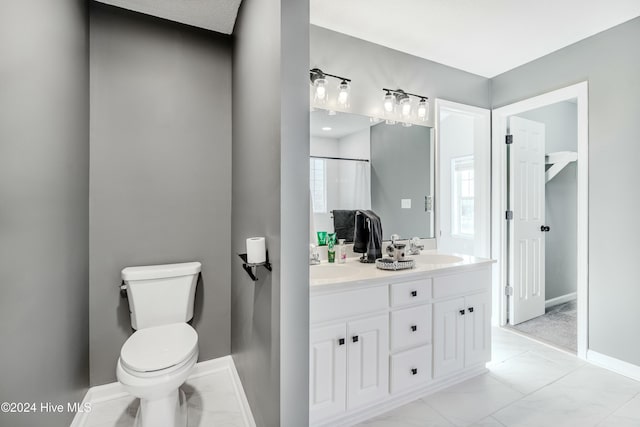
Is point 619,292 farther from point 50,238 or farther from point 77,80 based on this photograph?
point 77,80

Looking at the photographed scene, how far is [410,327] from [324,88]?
172 centimetres

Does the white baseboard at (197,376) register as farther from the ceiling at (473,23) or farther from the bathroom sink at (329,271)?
the ceiling at (473,23)

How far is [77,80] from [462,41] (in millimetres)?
2691

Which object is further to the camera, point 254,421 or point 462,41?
point 462,41

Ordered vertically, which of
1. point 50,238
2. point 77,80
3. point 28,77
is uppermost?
point 77,80

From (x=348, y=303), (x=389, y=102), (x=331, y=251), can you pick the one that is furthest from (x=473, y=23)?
(x=348, y=303)

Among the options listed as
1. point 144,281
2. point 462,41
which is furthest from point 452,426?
point 462,41

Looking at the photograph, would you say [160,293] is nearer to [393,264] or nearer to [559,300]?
[393,264]

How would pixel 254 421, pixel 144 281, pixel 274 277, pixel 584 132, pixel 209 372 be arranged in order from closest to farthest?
1. pixel 274 277
2. pixel 254 421
3. pixel 144 281
4. pixel 209 372
5. pixel 584 132

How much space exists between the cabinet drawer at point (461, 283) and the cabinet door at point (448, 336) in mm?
61

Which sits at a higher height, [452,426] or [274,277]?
[274,277]

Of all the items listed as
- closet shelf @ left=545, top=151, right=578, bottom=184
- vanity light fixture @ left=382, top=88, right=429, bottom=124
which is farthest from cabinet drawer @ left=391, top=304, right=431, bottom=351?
closet shelf @ left=545, top=151, right=578, bottom=184

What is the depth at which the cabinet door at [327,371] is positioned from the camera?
4.79 feet

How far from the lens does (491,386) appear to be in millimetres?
1963
